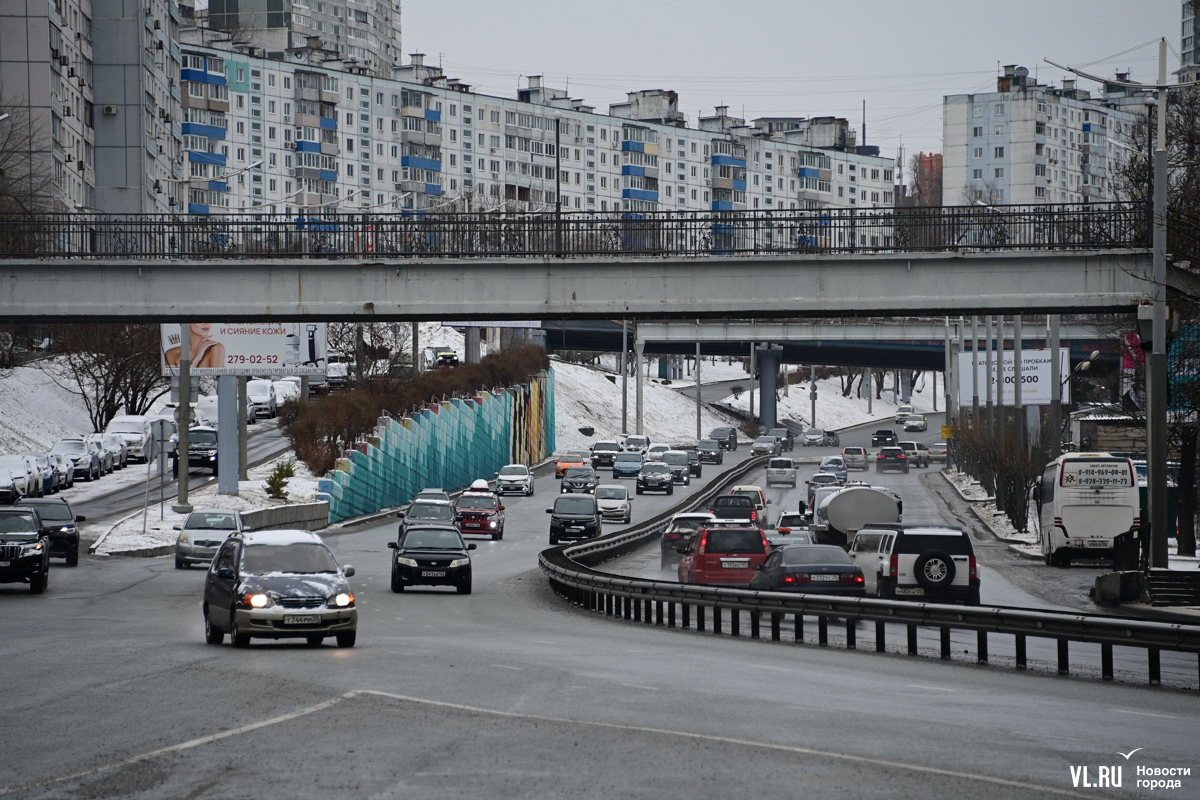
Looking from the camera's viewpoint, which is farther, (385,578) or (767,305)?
(385,578)

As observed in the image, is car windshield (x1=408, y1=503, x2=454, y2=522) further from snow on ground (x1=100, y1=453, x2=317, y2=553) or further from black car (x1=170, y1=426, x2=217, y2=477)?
black car (x1=170, y1=426, x2=217, y2=477)

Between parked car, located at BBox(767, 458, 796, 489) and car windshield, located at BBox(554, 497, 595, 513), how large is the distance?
3409 cm

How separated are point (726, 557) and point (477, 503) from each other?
23.1 meters

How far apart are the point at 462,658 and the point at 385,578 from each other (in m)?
19.5

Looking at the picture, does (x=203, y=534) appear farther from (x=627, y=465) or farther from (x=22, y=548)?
(x=627, y=465)

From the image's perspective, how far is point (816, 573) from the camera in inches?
999

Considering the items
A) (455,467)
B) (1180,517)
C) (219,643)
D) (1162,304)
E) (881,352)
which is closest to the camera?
(219,643)

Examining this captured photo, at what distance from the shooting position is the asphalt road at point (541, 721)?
9.79 metres

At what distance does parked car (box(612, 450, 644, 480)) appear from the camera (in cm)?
8894

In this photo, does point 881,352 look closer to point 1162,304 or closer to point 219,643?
point 1162,304

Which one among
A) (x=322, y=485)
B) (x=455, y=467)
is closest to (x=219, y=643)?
(x=322, y=485)

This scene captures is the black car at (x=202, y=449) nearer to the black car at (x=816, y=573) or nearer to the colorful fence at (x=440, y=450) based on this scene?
the colorful fence at (x=440, y=450)

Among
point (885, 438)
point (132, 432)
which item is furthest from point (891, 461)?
point (132, 432)

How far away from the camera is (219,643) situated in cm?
1967
